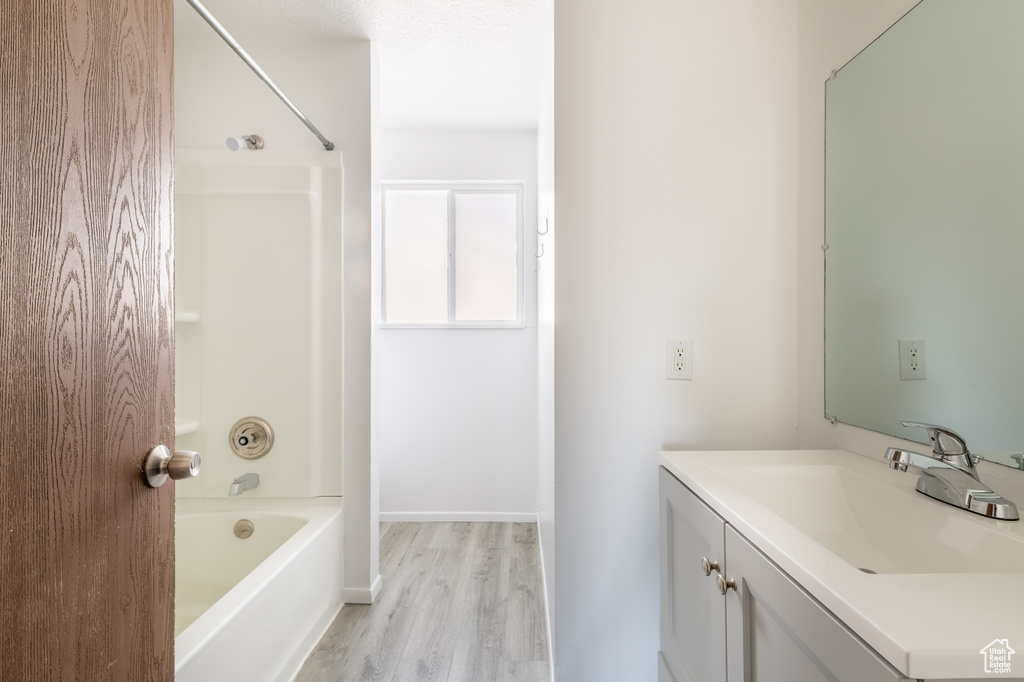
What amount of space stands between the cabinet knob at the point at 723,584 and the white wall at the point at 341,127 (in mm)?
1749

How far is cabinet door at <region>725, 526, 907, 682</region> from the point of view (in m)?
0.57

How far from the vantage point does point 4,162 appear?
565mm

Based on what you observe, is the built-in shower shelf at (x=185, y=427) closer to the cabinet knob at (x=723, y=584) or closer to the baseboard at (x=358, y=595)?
the baseboard at (x=358, y=595)

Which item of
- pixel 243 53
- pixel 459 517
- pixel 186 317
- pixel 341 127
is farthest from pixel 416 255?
pixel 243 53

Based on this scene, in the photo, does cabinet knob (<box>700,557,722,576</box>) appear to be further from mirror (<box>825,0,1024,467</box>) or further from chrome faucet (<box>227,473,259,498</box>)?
chrome faucet (<box>227,473,259,498</box>)

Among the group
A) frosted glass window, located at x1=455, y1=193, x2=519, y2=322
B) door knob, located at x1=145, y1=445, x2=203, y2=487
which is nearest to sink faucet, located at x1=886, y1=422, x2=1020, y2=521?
door knob, located at x1=145, y1=445, x2=203, y2=487

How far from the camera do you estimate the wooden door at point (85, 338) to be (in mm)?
582

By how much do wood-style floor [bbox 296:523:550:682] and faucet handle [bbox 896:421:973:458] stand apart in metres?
1.46

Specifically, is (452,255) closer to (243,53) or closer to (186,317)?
(186,317)

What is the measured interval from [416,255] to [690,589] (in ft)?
9.34

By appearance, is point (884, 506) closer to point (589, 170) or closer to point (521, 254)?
point (589, 170)

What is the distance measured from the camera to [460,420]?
3447 mm

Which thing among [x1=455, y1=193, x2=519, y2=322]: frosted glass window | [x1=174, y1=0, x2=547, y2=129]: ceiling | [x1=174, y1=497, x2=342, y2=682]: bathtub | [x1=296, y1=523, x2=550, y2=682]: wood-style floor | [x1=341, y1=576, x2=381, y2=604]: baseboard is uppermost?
[x1=174, y1=0, x2=547, y2=129]: ceiling

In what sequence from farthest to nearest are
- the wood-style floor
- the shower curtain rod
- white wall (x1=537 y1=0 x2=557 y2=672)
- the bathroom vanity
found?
1. the wood-style floor
2. white wall (x1=537 y1=0 x2=557 y2=672)
3. the shower curtain rod
4. the bathroom vanity
